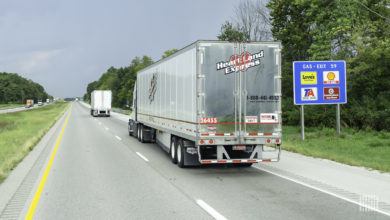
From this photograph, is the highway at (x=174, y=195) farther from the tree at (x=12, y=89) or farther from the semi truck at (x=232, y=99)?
the tree at (x=12, y=89)

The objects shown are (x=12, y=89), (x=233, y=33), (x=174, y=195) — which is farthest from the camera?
(x=12, y=89)

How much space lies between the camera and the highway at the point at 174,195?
6254 millimetres

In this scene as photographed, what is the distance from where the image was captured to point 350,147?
626 inches

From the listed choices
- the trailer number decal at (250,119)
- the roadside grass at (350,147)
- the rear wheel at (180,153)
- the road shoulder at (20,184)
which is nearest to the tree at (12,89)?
the road shoulder at (20,184)

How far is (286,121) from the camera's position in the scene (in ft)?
93.5

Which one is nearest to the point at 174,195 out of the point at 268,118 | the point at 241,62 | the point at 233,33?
the point at 268,118

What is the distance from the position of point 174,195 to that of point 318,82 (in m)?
13.1

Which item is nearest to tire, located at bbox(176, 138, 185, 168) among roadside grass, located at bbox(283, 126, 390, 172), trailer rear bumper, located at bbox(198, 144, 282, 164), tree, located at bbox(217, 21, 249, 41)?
trailer rear bumper, located at bbox(198, 144, 282, 164)

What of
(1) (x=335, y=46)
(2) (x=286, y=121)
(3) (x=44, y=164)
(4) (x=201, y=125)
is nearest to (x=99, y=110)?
(2) (x=286, y=121)

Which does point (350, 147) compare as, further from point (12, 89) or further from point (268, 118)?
point (12, 89)

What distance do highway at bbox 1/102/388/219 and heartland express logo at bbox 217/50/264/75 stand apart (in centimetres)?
280

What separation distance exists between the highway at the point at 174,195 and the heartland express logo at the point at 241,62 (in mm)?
2798

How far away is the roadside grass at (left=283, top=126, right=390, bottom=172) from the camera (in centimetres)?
1227

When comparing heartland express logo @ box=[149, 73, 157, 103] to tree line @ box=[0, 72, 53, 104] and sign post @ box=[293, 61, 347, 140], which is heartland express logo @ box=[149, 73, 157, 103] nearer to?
sign post @ box=[293, 61, 347, 140]
